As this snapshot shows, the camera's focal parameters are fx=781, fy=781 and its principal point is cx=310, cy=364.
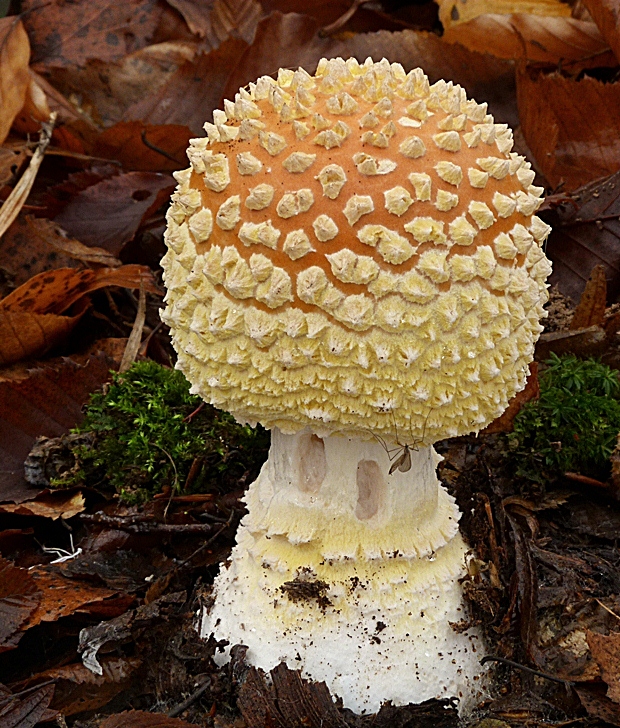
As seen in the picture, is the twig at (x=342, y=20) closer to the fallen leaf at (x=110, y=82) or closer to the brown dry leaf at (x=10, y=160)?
the fallen leaf at (x=110, y=82)

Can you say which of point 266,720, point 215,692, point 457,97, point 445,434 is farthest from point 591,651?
point 457,97

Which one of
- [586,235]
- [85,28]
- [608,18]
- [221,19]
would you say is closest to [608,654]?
[586,235]

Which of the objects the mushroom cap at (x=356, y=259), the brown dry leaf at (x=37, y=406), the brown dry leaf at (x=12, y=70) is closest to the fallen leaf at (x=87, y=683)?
the brown dry leaf at (x=37, y=406)

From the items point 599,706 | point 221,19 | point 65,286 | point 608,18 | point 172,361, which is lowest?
point 599,706

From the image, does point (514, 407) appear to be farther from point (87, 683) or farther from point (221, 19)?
point (221, 19)

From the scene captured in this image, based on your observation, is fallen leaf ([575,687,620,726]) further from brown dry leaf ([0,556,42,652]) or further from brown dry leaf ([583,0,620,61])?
brown dry leaf ([583,0,620,61])

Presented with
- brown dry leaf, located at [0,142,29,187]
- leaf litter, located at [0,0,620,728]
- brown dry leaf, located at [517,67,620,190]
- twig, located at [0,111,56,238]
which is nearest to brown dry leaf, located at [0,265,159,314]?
leaf litter, located at [0,0,620,728]
